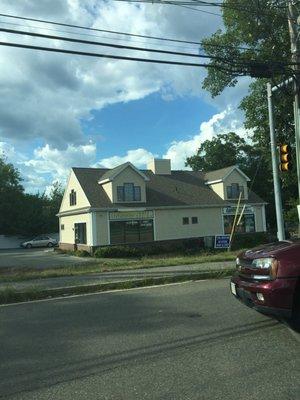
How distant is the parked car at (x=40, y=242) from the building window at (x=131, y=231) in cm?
2098

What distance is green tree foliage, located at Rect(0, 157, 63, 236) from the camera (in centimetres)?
6116

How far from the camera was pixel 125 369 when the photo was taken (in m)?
5.89

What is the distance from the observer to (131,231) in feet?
133

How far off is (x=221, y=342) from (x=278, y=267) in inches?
50.0

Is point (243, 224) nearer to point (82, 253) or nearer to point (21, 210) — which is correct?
point (82, 253)

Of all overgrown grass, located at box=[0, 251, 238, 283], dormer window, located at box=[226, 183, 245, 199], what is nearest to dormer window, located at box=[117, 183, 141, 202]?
dormer window, located at box=[226, 183, 245, 199]

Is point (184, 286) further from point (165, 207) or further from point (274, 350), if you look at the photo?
point (165, 207)

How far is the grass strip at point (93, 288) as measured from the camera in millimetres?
11164

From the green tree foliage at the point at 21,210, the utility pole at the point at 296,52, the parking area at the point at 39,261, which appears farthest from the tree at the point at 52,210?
the utility pole at the point at 296,52

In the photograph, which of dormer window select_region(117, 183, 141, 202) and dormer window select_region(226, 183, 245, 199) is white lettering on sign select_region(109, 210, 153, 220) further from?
dormer window select_region(226, 183, 245, 199)

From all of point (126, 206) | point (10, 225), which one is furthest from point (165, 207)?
point (10, 225)

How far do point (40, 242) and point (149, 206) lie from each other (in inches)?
843

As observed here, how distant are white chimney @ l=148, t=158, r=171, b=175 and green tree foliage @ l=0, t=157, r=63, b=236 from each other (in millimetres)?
20176

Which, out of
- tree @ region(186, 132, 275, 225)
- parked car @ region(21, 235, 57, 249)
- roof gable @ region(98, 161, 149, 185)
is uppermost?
tree @ region(186, 132, 275, 225)
